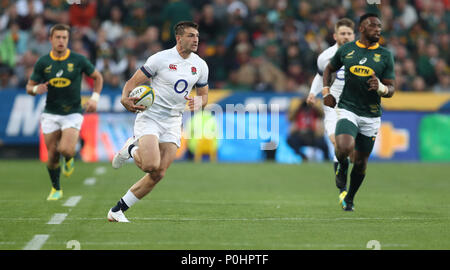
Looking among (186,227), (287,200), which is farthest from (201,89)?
(287,200)

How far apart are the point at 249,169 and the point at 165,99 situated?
10.3 meters

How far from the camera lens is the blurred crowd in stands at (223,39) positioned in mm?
24188

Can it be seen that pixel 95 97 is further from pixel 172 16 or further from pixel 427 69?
pixel 427 69

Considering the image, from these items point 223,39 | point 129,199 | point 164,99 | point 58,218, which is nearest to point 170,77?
point 164,99

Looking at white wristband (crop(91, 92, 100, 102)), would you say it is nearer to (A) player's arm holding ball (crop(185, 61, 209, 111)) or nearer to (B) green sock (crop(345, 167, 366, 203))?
(A) player's arm holding ball (crop(185, 61, 209, 111))

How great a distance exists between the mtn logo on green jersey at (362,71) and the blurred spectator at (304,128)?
12050 mm

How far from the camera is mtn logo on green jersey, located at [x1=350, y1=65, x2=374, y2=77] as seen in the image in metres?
10.8

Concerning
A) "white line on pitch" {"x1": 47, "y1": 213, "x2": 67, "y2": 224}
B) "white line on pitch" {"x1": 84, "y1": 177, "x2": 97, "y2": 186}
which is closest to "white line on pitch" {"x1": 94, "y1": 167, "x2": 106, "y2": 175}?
"white line on pitch" {"x1": 84, "y1": 177, "x2": 97, "y2": 186}

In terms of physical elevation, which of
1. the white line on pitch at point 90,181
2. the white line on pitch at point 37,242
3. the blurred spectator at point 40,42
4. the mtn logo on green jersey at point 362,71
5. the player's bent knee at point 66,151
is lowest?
the white line on pitch at point 90,181

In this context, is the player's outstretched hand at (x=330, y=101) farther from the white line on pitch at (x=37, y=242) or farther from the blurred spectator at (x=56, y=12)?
the blurred spectator at (x=56, y=12)

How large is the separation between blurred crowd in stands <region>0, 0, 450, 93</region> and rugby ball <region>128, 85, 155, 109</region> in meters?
13.9

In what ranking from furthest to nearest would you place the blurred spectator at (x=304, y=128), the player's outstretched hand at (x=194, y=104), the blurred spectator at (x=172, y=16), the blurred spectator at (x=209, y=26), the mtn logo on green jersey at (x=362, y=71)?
1. the blurred spectator at (x=209, y=26)
2. the blurred spectator at (x=172, y=16)
3. the blurred spectator at (x=304, y=128)
4. the mtn logo on green jersey at (x=362, y=71)
5. the player's outstretched hand at (x=194, y=104)

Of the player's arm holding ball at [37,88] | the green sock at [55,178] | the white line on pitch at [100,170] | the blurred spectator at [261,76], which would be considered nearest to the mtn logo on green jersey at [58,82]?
the player's arm holding ball at [37,88]
